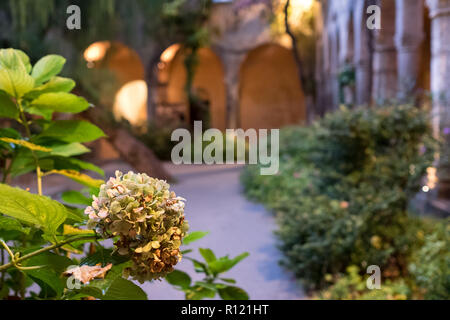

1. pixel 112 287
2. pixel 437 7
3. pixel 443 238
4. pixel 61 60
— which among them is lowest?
pixel 443 238

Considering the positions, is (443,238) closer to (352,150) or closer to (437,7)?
(352,150)

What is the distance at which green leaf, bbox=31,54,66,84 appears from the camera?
97cm

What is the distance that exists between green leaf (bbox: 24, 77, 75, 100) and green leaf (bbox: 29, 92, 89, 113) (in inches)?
0.4

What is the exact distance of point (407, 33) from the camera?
22.1ft

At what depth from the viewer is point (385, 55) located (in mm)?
8320

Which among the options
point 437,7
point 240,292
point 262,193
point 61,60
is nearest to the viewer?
point 61,60

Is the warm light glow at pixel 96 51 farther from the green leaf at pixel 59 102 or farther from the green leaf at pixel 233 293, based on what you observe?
the green leaf at pixel 233 293

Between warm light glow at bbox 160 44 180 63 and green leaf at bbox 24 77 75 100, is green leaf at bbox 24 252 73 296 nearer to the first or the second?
green leaf at bbox 24 77 75 100

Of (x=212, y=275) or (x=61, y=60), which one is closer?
(x=61, y=60)

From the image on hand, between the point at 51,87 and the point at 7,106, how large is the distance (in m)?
0.10

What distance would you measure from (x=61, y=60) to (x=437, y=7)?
528 cm

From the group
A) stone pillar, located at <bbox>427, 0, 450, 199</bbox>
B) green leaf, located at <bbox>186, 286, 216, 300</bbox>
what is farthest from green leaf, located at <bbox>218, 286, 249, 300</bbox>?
stone pillar, located at <bbox>427, 0, 450, 199</bbox>

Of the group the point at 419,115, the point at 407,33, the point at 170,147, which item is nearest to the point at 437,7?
the point at 407,33

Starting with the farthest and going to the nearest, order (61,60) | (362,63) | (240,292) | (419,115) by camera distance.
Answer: (362,63) < (419,115) < (240,292) < (61,60)
